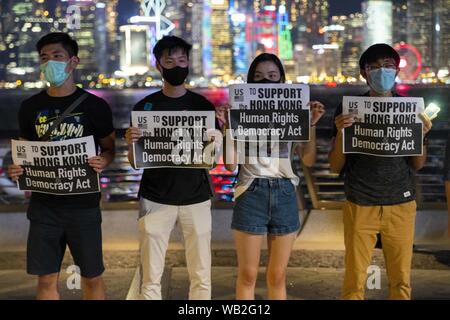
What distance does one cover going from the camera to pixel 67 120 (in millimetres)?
4711

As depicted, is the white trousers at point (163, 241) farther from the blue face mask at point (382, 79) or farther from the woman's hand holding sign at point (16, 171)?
the blue face mask at point (382, 79)

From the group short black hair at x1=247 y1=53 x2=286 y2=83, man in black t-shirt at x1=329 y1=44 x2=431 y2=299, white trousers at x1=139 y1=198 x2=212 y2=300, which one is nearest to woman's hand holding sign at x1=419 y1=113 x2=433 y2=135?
man in black t-shirt at x1=329 y1=44 x2=431 y2=299

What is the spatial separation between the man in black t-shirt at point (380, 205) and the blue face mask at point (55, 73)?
160 centimetres

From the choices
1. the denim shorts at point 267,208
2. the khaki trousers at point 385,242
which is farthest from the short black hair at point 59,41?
the khaki trousers at point 385,242

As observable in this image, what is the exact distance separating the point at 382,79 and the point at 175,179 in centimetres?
132

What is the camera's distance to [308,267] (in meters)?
7.02

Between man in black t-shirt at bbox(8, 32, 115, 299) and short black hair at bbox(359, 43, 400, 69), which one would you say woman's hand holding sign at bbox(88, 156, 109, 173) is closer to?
man in black t-shirt at bbox(8, 32, 115, 299)

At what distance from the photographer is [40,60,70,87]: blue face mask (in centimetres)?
471

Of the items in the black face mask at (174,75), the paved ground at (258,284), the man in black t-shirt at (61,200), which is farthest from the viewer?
the paved ground at (258,284)

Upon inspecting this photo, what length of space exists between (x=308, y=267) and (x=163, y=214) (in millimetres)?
2481

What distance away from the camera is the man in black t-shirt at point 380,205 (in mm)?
4840

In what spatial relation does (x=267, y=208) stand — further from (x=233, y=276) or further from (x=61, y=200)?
(x=233, y=276)

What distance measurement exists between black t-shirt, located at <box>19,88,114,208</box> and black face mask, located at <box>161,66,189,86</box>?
39cm
